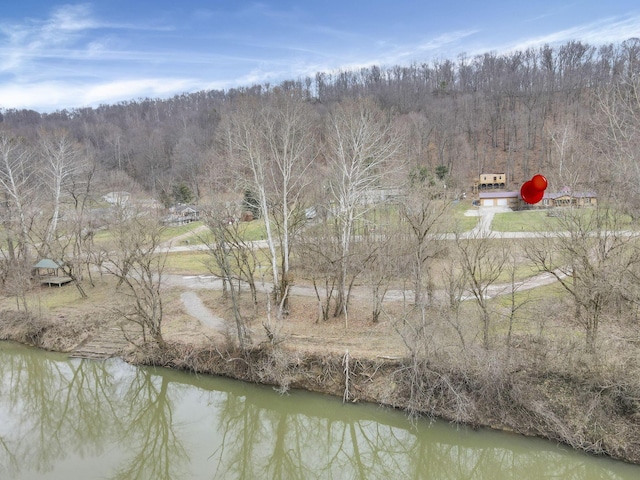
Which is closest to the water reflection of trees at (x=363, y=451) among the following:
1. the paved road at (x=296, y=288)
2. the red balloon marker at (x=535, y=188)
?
the paved road at (x=296, y=288)

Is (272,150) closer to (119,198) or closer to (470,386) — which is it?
(470,386)

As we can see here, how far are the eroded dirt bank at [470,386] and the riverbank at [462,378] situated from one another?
3cm

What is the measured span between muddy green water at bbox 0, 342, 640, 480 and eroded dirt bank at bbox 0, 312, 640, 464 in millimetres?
393

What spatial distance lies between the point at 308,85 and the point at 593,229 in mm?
86361

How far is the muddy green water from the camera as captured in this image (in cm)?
1240

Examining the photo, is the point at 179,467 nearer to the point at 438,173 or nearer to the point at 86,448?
the point at 86,448

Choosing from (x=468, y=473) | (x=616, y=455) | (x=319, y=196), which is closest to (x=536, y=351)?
(x=616, y=455)

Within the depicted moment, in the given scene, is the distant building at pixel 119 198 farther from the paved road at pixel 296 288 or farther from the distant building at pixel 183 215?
the distant building at pixel 183 215

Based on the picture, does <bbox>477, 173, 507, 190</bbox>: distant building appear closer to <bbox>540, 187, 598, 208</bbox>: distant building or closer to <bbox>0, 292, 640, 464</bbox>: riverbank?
<bbox>540, 187, 598, 208</bbox>: distant building

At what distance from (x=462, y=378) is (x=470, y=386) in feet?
1.07

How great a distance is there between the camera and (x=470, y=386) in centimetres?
1360

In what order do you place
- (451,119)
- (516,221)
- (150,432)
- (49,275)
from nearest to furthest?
(150,432)
(49,275)
(516,221)
(451,119)

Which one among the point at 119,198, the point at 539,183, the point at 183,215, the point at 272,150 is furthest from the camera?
the point at 183,215

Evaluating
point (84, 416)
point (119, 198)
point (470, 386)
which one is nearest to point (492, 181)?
point (119, 198)
